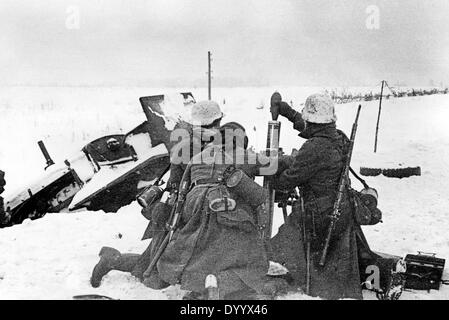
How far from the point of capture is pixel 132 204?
8.11 m

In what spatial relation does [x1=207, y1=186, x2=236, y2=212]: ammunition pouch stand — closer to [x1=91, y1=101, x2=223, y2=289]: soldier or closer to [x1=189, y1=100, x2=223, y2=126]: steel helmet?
[x1=91, y1=101, x2=223, y2=289]: soldier

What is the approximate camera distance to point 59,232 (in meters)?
6.80

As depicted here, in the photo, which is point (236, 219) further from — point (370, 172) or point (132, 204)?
point (370, 172)

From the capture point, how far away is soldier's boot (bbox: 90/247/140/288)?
16.3 feet

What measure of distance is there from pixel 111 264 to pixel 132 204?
316 cm

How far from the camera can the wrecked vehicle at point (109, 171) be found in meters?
8.10

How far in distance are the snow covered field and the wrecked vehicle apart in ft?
1.45

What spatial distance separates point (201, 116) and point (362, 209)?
1779 millimetres

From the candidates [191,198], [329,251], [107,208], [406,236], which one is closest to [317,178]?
[329,251]

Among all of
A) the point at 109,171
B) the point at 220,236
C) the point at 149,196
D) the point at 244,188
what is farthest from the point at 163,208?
the point at 109,171

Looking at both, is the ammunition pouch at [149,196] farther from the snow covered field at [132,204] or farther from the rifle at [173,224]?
the snow covered field at [132,204]

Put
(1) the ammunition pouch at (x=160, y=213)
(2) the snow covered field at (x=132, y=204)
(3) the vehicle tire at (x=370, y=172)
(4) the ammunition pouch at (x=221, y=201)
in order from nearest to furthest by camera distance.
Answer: (4) the ammunition pouch at (x=221, y=201)
(1) the ammunition pouch at (x=160, y=213)
(2) the snow covered field at (x=132, y=204)
(3) the vehicle tire at (x=370, y=172)

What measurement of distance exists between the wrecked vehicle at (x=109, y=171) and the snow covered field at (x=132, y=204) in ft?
1.45

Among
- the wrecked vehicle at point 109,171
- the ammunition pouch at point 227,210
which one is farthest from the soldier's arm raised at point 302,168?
the wrecked vehicle at point 109,171
